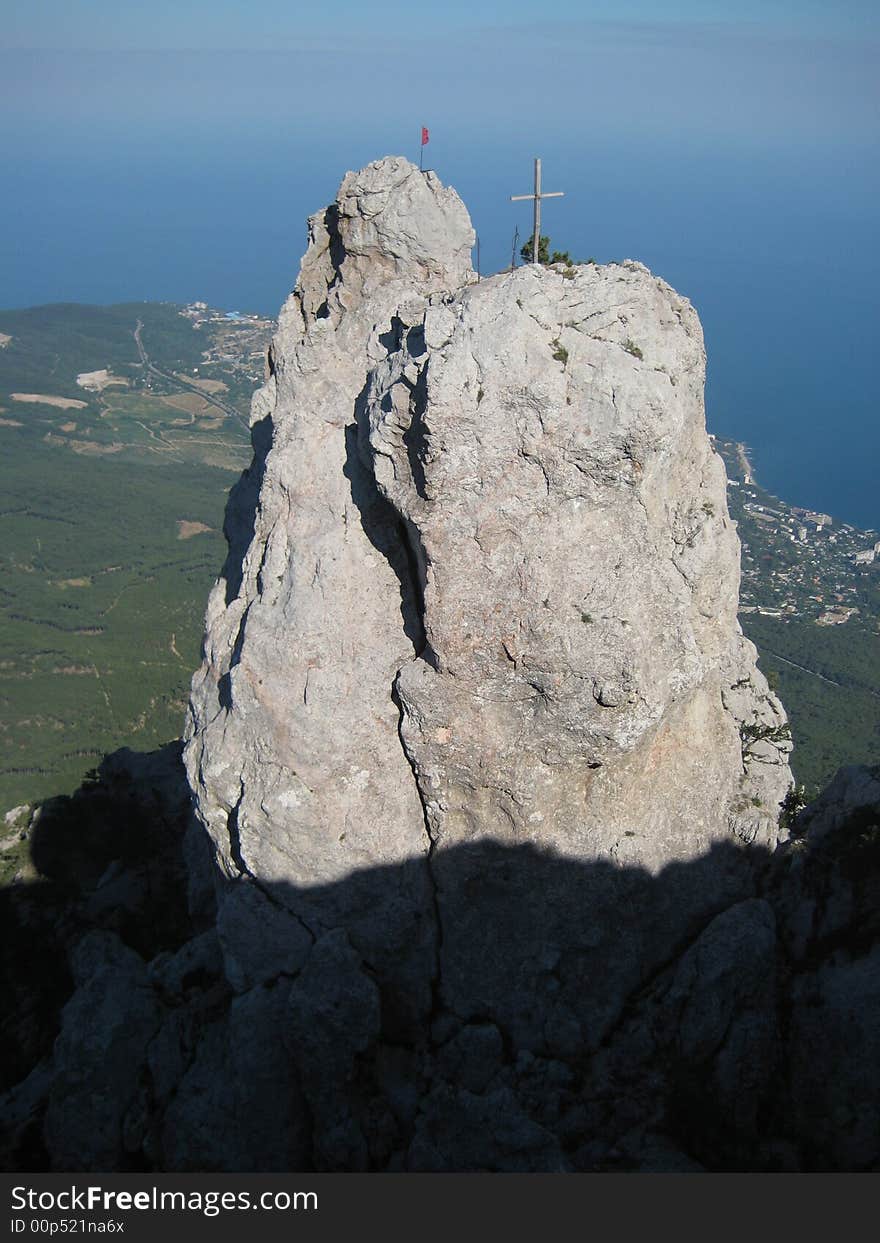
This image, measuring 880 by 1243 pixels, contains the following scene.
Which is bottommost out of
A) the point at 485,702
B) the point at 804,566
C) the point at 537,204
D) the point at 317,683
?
the point at 804,566

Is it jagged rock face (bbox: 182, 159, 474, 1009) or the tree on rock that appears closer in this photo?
jagged rock face (bbox: 182, 159, 474, 1009)

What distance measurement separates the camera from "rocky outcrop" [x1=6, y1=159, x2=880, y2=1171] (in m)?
17.3

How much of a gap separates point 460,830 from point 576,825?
8.06 feet

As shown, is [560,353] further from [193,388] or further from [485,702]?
[193,388]

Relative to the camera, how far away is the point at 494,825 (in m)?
18.9

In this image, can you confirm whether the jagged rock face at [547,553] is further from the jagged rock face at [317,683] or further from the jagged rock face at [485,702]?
the jagged rock face at [317,683]

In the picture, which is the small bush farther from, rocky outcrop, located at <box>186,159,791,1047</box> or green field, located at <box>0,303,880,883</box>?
green field, located at <box>0,303,880,883</box>

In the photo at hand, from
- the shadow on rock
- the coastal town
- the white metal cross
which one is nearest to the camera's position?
the shadow on rock

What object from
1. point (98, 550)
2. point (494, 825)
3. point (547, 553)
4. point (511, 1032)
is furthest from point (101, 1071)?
point (98, 550)

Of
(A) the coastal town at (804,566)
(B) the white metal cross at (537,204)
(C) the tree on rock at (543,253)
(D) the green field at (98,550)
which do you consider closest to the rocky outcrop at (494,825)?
(B) the white metal cross at (537,204)

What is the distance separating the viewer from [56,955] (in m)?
27.4

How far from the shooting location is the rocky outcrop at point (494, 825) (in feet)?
56.7

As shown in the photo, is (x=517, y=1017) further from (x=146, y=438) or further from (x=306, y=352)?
(x=146, y=438)

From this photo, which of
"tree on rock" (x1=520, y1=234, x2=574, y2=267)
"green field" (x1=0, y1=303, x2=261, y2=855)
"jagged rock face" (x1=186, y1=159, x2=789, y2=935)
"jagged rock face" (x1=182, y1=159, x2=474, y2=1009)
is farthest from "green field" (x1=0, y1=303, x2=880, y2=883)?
"tree on rock" (x1=520, y1=234, x2=574, y2=267)
